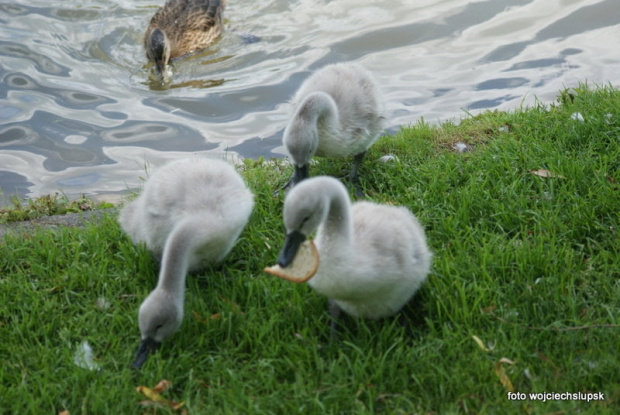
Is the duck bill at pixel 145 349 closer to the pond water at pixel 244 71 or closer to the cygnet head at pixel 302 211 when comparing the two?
the cygnet head at pixel 302 211

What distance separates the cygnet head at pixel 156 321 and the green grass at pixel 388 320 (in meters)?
0.07

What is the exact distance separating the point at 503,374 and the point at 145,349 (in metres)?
1.84

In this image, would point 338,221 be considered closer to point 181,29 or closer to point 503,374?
point 503,374

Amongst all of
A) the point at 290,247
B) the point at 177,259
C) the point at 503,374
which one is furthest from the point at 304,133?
the point at 503,374

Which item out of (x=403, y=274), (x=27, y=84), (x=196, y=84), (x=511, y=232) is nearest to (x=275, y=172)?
(x=511, y=232)

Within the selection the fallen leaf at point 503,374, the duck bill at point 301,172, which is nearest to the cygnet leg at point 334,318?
the fallen leaf at point 503,374

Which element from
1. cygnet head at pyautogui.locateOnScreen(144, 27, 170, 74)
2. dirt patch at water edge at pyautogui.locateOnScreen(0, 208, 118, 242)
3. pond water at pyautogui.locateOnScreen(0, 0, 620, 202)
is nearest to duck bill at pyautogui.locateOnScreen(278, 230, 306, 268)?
dirt patch at water edge at pyautogui.locateOnScreen(0, 208, 118, 242)

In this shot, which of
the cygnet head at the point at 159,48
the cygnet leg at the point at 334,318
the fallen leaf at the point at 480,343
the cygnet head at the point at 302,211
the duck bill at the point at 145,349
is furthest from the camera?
the cygnet head at the point at 159,48

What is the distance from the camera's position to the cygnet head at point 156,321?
3.85 meters

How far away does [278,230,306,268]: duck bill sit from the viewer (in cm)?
360

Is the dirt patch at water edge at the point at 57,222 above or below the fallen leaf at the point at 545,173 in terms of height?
above

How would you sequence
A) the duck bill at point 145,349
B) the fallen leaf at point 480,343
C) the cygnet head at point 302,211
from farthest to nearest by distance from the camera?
1. the duck bill at point 145,349
2. the fallen leaf at point 480,343
3. the cygnet head at point 302,211

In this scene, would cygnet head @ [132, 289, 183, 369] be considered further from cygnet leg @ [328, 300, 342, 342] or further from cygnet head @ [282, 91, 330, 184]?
cygnet head @ [282, 91, 330, 184]

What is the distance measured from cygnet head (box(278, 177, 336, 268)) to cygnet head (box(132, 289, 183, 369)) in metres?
0.70
